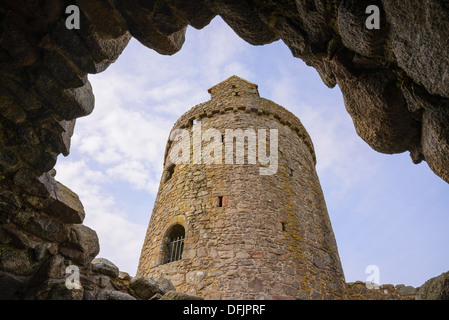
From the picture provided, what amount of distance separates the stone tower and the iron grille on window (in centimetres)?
3

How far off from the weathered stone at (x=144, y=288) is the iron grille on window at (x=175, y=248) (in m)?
4.53

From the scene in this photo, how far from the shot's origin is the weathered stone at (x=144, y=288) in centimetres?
338

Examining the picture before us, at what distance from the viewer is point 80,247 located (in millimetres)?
3180

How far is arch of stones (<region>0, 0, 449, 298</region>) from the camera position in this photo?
6.33ft

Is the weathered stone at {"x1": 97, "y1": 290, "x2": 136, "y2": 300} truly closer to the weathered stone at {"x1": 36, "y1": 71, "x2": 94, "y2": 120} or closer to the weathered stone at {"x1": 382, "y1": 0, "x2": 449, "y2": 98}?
the weathered stone at {"x1": 36, "y1": 71, "x2": 94, "y2": 120}

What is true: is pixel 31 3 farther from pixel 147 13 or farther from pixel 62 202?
pixel 62 202

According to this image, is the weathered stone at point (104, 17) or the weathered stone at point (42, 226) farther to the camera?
the weathered stone at point (42, 226)

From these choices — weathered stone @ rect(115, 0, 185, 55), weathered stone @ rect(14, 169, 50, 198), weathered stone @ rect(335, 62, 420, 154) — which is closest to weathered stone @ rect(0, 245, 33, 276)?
weathered stone @ rect(14, 169, 50, 198)

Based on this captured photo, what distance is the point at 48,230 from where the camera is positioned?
10.0 ft

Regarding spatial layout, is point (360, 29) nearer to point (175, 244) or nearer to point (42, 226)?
point (42, 226)

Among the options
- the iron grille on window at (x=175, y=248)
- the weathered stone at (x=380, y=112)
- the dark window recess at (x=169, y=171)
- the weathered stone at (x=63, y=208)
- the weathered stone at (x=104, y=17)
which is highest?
the dark window recess at (x=169, y=171)

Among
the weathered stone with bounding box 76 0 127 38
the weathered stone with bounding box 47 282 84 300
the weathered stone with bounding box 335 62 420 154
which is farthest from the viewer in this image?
the weathered stone with bounding box 47 282 84 300

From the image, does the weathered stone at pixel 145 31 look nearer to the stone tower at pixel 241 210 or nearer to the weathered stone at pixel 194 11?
the weathered stone at pixel 194 11

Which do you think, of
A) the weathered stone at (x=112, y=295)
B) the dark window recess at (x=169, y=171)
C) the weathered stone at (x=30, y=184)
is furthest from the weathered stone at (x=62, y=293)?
the dark window recess at (x=169, y=171)
